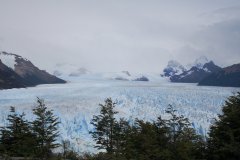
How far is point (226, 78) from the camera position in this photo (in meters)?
143

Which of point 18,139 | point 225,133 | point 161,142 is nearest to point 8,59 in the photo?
point 18,139

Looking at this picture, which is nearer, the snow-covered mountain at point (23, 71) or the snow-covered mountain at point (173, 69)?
the snow-covered mountain at point (23, 71)

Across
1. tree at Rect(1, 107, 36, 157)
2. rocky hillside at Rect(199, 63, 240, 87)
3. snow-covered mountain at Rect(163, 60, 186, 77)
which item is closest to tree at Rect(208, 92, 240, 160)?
tree at Rect(1, 107, 36, 157)

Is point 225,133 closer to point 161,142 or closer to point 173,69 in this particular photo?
point 161,142

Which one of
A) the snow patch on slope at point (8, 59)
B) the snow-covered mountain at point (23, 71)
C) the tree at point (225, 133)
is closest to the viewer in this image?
the tree at point (225, 133)

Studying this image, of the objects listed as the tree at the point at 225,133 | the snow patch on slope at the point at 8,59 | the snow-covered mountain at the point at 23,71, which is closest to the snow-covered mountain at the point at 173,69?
the snow-covered mountain at the point at 23,71

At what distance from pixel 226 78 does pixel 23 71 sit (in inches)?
2804

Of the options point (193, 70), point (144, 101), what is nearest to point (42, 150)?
point (144, 101)

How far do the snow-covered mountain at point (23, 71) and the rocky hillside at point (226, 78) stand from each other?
5440 centimetres

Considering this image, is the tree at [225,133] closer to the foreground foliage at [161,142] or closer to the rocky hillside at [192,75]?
the foreground foliage at [161,142]

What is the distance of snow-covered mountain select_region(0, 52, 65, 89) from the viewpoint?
116 m

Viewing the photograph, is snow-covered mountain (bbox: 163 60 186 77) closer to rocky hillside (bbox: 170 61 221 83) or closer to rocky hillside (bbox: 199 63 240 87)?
rocky hillside (bbox: 170 61 221 83)

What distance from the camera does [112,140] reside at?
22.6 metres

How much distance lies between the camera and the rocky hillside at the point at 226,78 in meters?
138
